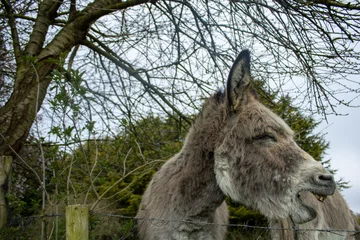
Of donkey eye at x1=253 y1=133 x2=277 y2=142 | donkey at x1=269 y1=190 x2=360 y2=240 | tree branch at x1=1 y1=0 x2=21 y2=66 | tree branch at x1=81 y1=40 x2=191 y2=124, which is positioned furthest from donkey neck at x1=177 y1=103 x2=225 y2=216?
tree branch at x1=1 y1=0 x2=21 y2=66

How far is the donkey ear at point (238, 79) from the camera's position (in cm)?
279

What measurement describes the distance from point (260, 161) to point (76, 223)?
4.34 ft

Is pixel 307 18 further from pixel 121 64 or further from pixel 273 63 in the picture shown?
pixel 121 64

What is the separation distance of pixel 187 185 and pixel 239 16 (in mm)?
2217

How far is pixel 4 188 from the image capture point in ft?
11.9

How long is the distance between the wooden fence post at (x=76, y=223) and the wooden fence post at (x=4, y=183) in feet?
5.32

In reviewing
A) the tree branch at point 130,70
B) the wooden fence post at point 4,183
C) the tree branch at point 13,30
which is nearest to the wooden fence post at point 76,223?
the wooden fence post at point 4,183

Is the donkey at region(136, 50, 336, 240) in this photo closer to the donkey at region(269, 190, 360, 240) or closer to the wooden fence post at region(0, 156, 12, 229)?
the donkey at region(269, 190, 360, 240)

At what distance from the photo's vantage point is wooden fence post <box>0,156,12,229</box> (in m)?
3.57

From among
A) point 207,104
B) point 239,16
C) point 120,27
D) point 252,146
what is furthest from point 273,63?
point 120,27

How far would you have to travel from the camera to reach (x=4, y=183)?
3598 millimetres

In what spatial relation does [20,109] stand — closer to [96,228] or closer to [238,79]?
[96,228]

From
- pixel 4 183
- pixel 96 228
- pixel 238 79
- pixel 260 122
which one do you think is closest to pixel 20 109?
pixel 4 183

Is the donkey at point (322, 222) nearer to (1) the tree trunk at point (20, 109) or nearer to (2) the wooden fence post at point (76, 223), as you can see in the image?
(2) the wooden fence post at point (76, 223)
